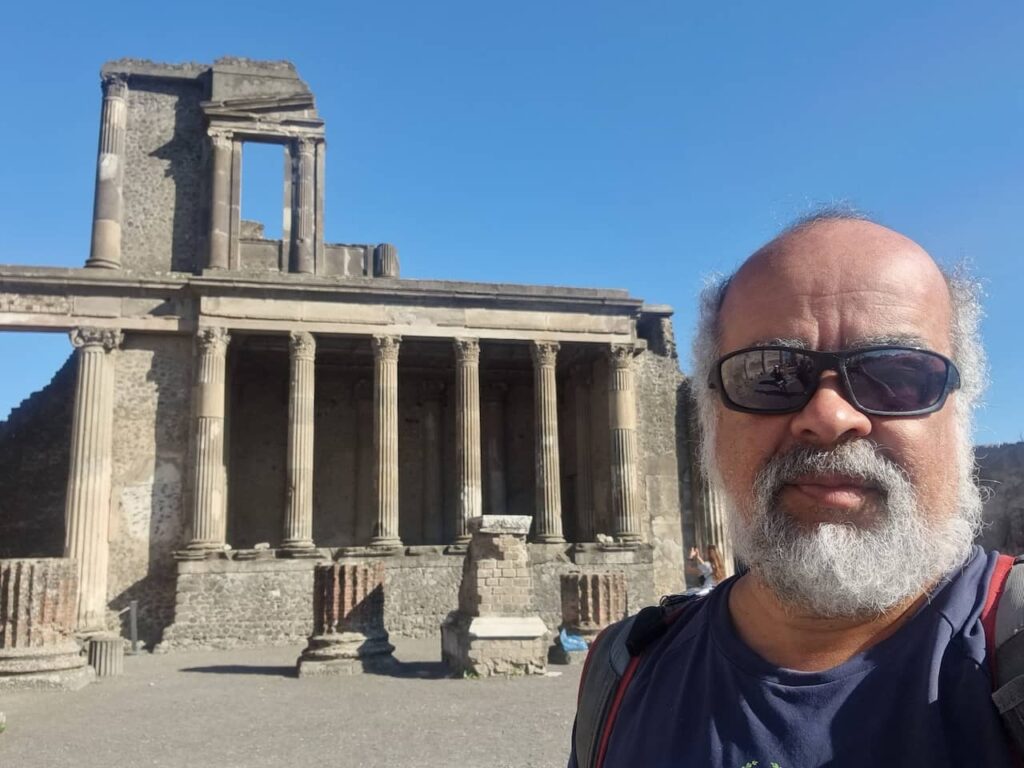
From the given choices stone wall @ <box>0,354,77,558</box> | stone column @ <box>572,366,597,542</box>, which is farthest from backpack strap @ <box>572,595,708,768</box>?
stone wall @ <box>0,354,77,558</box>

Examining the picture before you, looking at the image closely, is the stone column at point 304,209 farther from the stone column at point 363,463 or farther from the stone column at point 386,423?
the stone column at point 363,463

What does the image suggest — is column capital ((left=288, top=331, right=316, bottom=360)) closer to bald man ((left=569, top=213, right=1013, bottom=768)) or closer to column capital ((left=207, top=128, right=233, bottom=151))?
column capital ((left=207, top=128, right=233, bottom=151))

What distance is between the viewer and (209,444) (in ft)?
60.5

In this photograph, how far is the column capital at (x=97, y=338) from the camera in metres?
18.6

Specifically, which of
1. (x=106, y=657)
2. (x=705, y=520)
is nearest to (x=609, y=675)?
(x=106, y=657)

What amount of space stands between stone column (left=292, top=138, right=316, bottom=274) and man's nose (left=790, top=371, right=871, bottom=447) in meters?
20.6

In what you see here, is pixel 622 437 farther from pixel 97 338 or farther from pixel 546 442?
pixel 97 338

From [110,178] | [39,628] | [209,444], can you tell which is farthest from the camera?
[110,178]

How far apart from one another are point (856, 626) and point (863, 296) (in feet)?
1.88

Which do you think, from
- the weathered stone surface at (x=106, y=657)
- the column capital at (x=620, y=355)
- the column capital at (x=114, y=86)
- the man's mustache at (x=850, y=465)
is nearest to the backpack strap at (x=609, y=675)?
the man's mustache at (x=850, y=465)

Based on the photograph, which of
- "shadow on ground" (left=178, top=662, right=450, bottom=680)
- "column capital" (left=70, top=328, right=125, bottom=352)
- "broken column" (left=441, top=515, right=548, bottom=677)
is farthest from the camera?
"column capital" (left=70, top=328, right=125, bottom=352)

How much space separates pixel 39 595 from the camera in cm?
1152

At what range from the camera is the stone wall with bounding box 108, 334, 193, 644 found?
18.3m

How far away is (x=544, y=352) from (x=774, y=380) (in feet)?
62.9
